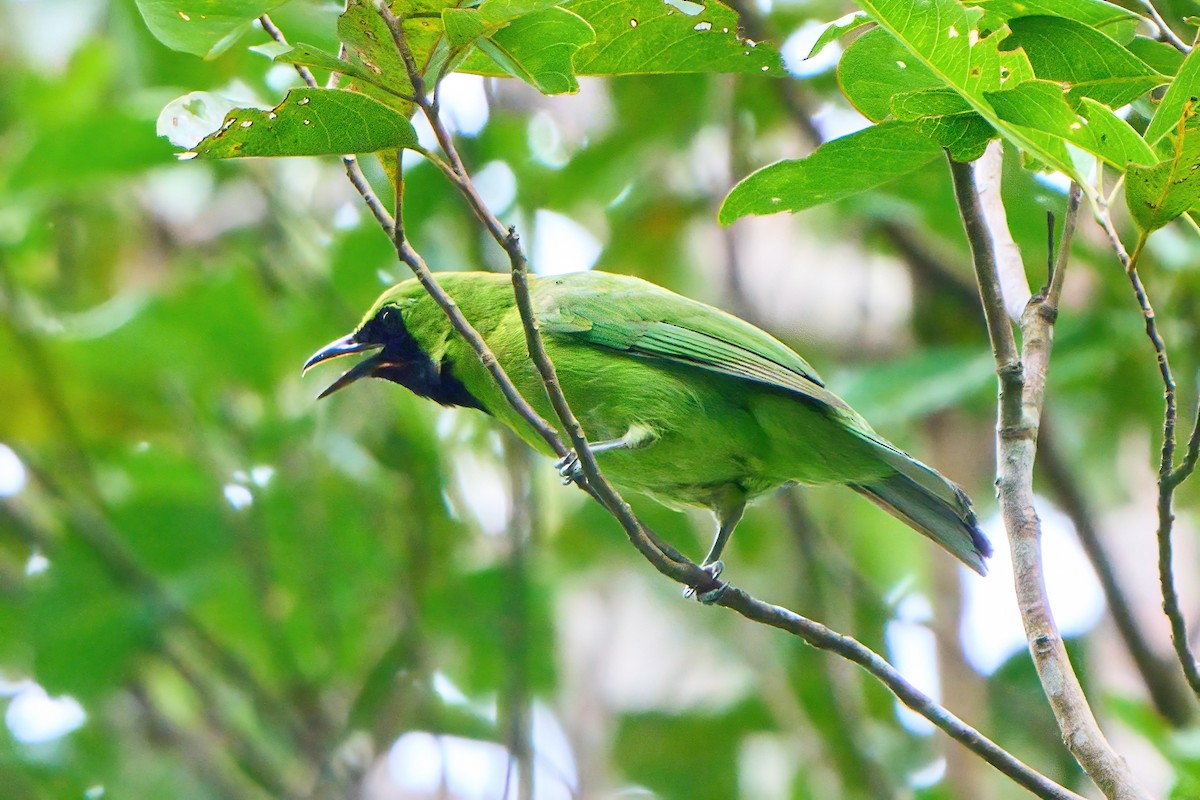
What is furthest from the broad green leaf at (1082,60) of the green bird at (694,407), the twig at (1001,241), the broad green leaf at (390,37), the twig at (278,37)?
the green bird at (694,407)

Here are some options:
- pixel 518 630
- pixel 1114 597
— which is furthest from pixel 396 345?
pixel 1114 597

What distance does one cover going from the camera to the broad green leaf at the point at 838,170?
7.49 feet

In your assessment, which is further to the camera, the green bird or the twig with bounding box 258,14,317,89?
the green bird

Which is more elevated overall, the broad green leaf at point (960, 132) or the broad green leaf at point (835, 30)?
the broad green leaf at point (835, 30)

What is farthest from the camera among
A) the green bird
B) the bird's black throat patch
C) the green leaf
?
the bird's black throat patch

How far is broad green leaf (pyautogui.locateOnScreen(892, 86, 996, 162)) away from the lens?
209cm

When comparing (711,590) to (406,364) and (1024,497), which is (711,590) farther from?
(406,364)

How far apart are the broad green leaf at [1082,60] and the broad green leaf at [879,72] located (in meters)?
0.23

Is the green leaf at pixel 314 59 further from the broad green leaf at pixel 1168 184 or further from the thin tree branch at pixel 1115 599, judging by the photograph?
the thin tree branch at pixel 1115 599

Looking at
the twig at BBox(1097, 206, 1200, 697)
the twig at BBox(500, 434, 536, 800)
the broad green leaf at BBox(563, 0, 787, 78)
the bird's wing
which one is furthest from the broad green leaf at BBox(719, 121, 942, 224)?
the twig at BBox(500, 434, 536, 800)

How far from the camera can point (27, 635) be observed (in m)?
5.22

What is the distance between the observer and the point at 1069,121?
6.38 feet

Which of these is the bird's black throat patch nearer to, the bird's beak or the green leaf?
the bird's beak

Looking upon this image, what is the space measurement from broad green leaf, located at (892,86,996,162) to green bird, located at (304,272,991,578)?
1.40m
